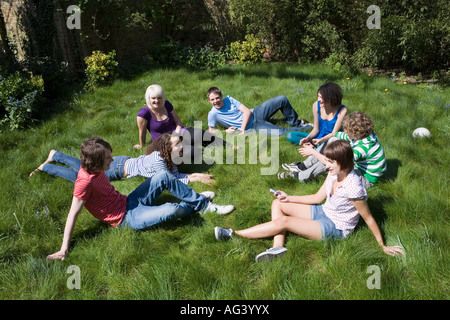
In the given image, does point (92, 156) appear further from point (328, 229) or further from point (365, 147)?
point (365, 147)

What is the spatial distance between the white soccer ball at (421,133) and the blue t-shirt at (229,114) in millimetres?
2320

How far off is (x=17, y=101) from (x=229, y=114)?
3552 mm

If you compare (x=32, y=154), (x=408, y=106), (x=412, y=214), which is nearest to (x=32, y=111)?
(x=32, y=154)

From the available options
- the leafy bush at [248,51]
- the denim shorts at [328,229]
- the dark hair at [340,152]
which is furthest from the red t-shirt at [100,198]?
the leafy bush at [248,51]

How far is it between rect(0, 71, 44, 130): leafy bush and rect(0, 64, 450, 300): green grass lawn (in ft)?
1.46

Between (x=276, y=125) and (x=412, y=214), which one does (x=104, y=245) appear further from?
(x=276, y=125)

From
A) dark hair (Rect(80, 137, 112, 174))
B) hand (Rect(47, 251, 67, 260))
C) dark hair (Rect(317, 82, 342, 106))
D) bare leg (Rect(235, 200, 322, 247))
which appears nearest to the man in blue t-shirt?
dark hair (Rect(317, 82, 342, 106))

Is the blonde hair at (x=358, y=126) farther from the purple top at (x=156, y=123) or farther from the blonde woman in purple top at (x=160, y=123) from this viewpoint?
the purple top at (x=156, y=123)

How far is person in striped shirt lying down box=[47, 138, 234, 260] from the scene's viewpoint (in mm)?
3074

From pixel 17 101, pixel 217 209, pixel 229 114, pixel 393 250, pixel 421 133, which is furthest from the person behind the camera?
pixel 17 101

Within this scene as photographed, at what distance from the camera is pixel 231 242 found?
3051mm

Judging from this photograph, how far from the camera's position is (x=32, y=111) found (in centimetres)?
597

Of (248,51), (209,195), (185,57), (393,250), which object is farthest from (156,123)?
(248,51)

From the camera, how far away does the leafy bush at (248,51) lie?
29.0 feet
